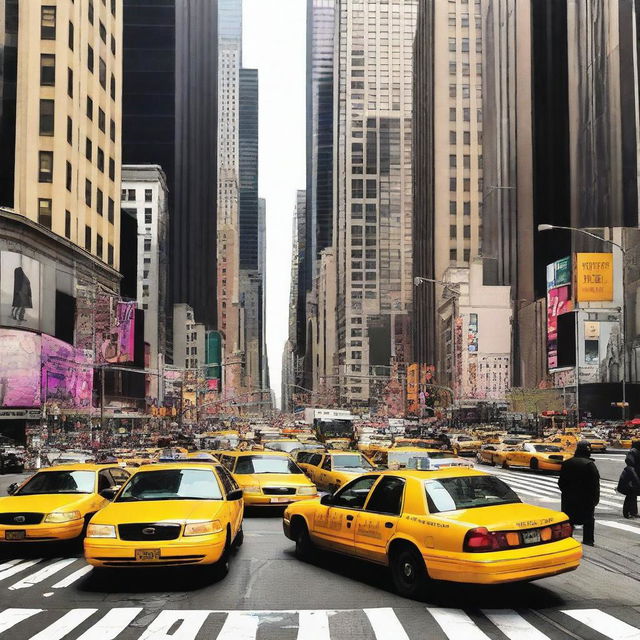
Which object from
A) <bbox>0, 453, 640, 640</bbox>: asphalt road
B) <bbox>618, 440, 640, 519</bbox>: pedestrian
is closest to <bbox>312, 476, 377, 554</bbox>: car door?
<bbox>0, 453, 640, 640</bbox>: asphalt road

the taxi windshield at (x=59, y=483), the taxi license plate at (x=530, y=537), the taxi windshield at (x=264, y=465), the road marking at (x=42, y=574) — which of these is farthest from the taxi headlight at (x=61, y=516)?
the taxi license plate at (x=530, y=537)

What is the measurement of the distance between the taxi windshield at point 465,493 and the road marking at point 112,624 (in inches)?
137

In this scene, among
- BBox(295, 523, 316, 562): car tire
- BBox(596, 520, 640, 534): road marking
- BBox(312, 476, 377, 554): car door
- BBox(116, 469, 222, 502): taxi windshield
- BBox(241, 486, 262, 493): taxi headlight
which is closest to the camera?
BBox(312, 476, 377, 554): car door

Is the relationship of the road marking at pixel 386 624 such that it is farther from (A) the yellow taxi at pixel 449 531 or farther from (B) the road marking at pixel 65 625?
(B) the road marking at pixel 65 625

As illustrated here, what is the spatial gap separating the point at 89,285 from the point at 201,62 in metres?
153

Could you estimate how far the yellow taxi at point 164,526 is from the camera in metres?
10.0

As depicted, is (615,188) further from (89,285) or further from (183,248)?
(183,248)

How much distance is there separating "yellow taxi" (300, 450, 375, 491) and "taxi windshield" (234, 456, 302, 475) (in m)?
2.09

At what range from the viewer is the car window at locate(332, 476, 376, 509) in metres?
11.4

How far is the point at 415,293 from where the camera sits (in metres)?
163

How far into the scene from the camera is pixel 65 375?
179ft

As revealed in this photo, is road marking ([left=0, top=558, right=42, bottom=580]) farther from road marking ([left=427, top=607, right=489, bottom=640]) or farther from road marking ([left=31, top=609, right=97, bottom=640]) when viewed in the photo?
road marking ([left=427, top=607, right=489, bottom=640])

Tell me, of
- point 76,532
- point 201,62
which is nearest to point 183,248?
point 201,62

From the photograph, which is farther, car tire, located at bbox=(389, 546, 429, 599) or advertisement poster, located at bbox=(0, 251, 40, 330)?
advertisement poster, located at bbox=(0, 251, 40, 330)
